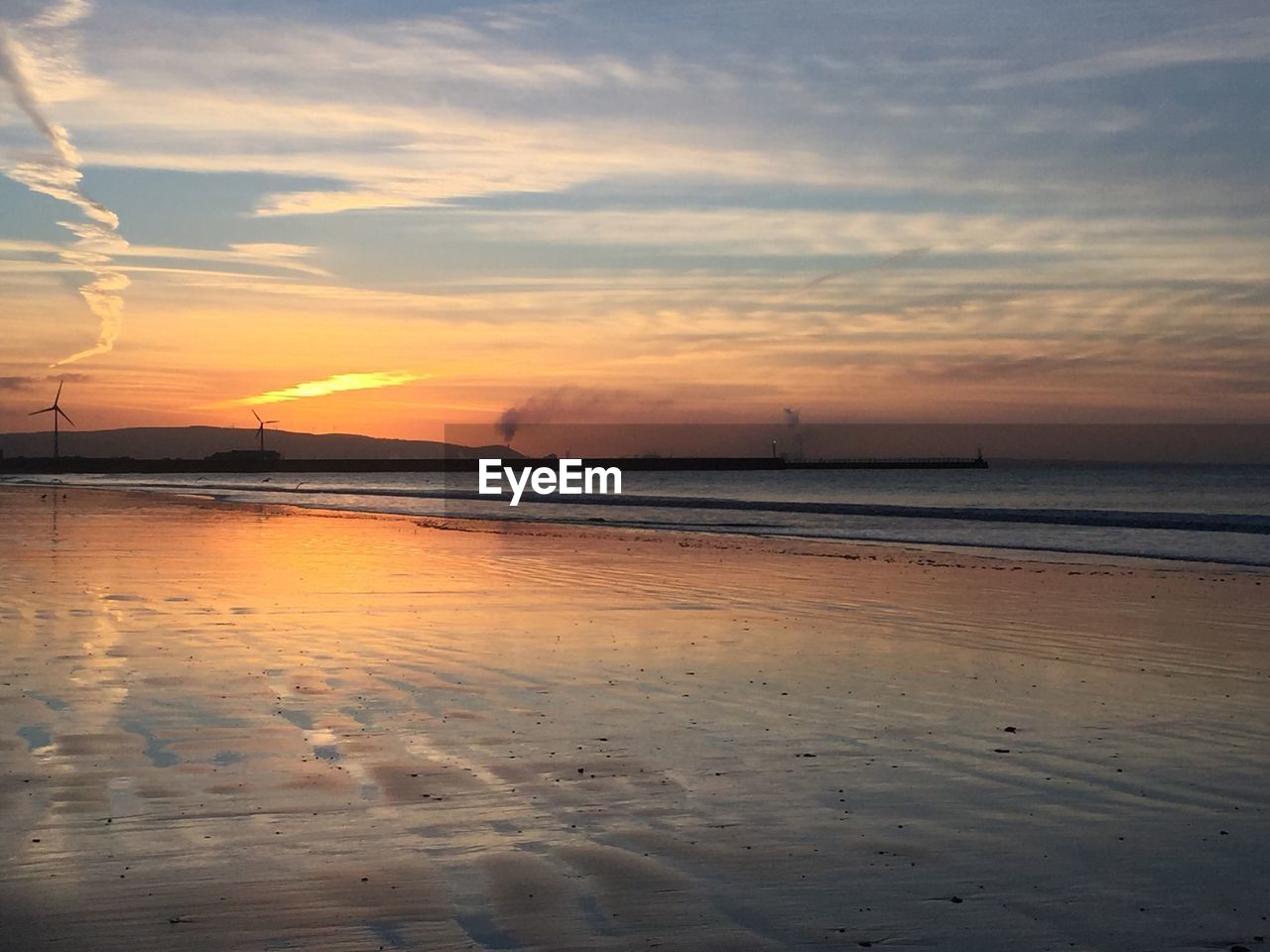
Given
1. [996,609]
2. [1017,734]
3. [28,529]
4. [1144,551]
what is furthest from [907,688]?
[28,529]

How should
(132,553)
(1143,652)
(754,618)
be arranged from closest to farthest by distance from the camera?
(1143,652), (754,618), (132,553)

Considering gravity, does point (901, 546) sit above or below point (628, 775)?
below

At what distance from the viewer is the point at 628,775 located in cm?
809

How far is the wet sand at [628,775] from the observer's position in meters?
5.61

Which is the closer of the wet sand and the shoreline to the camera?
the wet sand

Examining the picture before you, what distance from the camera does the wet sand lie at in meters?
5.61

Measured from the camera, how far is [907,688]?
11211 millimetres

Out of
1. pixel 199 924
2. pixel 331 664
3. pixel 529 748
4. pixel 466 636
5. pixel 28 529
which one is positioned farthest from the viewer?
pixel 28 529

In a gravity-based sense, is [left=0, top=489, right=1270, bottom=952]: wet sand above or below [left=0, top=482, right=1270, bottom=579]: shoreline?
above

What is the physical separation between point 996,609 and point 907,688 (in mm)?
6949

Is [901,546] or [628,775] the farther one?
[901,546]

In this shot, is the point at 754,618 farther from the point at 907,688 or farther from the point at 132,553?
the point at 132,553

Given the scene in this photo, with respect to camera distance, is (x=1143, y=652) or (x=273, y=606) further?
(x=273, y=606)

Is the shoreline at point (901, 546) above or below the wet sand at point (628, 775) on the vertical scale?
below
